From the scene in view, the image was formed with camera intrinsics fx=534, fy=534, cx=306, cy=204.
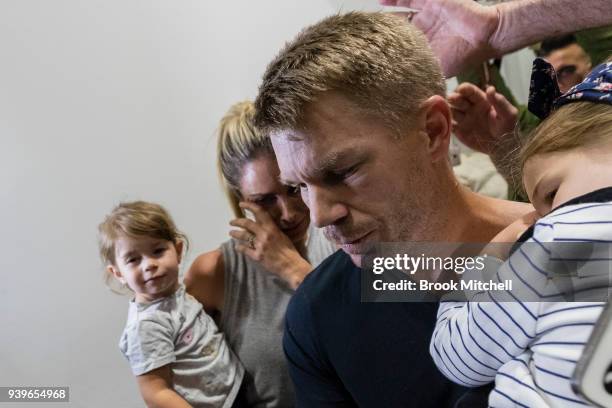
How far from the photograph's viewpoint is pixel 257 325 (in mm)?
1359

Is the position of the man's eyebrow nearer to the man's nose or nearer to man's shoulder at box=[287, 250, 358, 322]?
the man's nose

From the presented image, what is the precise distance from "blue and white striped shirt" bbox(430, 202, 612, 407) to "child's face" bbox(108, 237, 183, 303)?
36.3 inches

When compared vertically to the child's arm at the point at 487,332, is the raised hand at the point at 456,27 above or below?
above

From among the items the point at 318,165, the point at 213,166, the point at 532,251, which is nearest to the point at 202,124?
the point at 213,166

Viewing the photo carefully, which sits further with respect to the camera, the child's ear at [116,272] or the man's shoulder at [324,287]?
the child's ear at [116,272]

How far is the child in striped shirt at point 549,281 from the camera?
48 centimetres

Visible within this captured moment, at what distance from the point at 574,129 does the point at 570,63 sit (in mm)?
1388

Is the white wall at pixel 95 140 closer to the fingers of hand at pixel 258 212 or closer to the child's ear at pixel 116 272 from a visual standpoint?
the child's ear at pixel 116 272

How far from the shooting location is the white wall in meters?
1.35

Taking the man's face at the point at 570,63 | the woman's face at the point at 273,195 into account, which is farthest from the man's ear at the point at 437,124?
the man's face at the point at 570,63

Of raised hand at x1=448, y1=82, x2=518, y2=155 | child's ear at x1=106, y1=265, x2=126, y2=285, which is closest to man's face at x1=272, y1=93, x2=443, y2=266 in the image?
raised hand at x1=448, y1=82, x2=518, y2=155

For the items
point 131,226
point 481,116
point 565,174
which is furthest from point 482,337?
point 131,226

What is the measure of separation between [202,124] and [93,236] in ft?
1.78

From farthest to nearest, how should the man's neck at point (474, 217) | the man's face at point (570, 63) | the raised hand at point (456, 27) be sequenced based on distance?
the man's face at point (570, 63) → the raised hand at point (456, 27) → the man's neck at point (474, 217)
